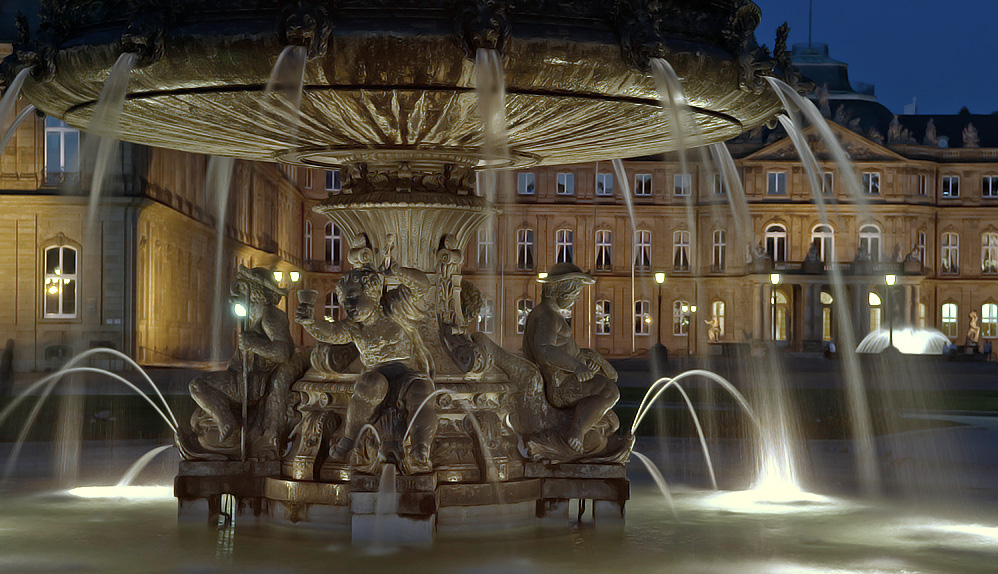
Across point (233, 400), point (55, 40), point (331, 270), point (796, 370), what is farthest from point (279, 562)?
point (331, 270)

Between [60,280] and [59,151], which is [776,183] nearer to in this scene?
[59,151]

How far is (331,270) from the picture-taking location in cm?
7006

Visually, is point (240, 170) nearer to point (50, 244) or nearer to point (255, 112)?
point (50, 244)

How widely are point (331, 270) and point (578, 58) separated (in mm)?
64532

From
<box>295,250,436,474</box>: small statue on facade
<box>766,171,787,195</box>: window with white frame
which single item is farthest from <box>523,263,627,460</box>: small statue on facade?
<box>766,171,787,195</box>: window with white frame

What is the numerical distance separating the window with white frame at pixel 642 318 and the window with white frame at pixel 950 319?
16329 mm

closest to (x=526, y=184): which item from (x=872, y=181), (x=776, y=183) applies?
(x=776, y=183)

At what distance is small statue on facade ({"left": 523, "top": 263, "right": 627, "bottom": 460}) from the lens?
741 cm

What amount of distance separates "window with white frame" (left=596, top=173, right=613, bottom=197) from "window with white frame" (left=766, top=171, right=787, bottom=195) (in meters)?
8.20

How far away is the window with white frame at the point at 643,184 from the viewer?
7072cm

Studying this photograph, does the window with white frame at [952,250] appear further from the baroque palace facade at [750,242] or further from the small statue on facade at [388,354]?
the small statue on facade at [388,354]

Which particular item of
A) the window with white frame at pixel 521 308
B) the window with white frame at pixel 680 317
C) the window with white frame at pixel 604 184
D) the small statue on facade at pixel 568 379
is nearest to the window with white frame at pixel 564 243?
the window with white frame at pixel 604 184

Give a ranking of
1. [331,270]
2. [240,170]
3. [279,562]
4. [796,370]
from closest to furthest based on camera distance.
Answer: [279,562] < [796,370] < [240,170] < [331,270]

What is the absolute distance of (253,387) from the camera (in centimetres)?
759
